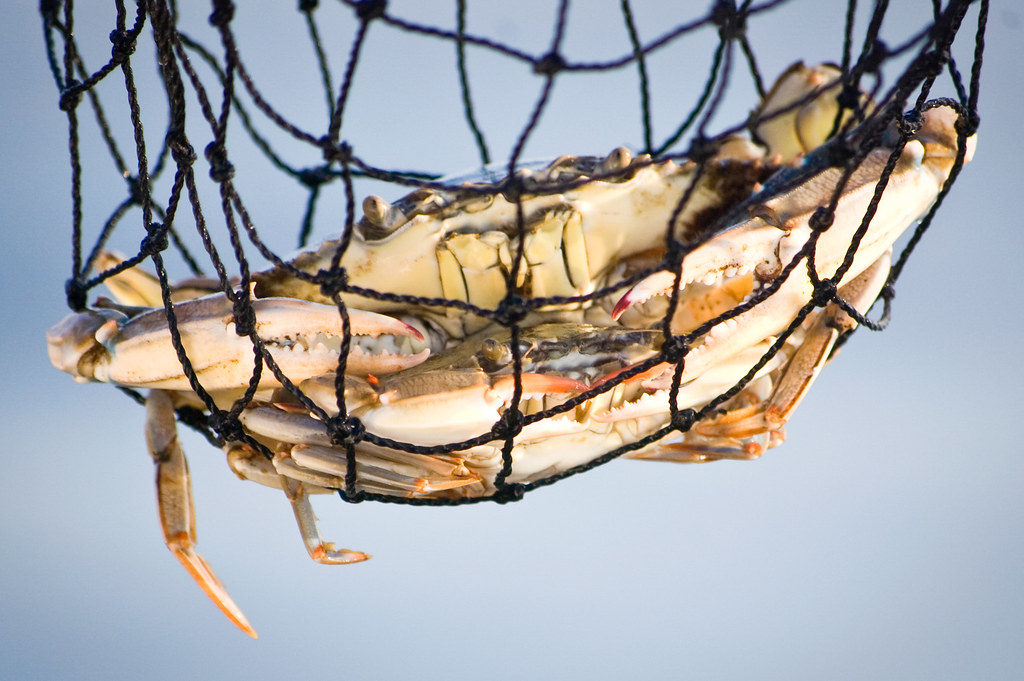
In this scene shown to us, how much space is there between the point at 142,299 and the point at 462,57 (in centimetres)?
85

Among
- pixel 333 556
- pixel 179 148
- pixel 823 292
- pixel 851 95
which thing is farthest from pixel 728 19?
pixel 333 556

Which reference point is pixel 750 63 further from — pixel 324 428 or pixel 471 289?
pixel 324 428

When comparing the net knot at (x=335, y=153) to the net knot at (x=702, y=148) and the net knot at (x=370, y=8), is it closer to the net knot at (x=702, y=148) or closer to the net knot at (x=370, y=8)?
the net knot at (x=370, y=8)

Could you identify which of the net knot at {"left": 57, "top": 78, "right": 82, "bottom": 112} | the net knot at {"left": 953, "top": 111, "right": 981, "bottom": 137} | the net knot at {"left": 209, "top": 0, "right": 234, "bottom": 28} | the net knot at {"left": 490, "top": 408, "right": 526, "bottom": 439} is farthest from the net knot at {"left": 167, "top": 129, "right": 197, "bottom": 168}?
the net knot at {"left": 953, "top": 111, "right": 981, "bottom": 137}

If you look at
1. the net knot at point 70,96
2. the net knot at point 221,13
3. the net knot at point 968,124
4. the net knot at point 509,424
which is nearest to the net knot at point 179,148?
the net knot at point 221,13

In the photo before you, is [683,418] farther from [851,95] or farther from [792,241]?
[851,95]

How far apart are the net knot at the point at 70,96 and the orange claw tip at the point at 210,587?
0.84 m

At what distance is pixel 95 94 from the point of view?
1.82m

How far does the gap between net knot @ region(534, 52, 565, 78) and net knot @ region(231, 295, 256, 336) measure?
21.2 inches

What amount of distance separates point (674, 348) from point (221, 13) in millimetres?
768

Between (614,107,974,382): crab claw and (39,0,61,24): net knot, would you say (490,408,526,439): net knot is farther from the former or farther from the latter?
(39,0,61,24): net knot

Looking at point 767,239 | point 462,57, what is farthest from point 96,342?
point 767,239

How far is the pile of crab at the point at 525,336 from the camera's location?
5.08ft

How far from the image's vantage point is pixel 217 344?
5.37 feet
